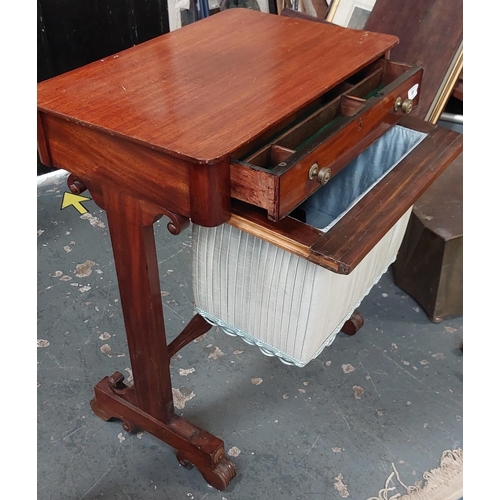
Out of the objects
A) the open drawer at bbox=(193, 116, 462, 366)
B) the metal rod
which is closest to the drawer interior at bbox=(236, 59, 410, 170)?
the open drawer at bbox=(193, 116, 462, 366)

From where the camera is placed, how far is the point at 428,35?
1849 mm

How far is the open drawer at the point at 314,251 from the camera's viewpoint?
3.06 ft

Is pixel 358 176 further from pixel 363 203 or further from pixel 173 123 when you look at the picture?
pixel 173 123

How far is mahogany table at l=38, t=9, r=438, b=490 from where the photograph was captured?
2.85ft

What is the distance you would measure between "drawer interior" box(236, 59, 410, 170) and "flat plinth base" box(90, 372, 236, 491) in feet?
2.24

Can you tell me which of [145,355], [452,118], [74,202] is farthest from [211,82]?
A: [452,118]

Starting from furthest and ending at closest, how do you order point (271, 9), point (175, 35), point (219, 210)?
point (271, 9) < point (175, 35) < point (219, 210)

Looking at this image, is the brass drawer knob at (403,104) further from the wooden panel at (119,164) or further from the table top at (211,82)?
the wooden panel at (119,164)

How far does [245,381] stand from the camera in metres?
1.59

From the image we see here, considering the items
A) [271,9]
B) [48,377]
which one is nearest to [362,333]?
[48,377]

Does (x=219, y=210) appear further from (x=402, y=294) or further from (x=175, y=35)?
(x=402, y=294)

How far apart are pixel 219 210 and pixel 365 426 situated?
2.82 feet

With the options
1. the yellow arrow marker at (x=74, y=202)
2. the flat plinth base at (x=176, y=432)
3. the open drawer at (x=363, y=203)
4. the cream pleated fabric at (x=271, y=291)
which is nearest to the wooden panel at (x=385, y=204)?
the open drawer at (x=363, y=203)

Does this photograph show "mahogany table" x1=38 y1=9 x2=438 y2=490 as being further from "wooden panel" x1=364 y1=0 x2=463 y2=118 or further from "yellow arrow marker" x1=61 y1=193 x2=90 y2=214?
"yellow arrow marker" x1=61 y1=193 x2=90 y2=214
